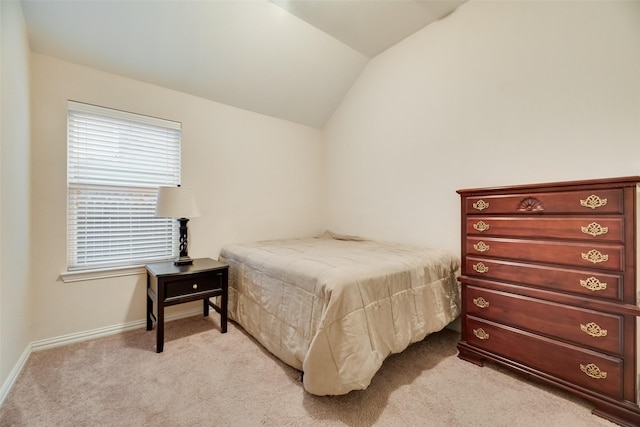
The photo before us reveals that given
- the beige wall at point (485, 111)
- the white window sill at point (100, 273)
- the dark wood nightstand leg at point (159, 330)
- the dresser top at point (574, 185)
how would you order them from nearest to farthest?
1. the dresser top at point (574, 185)
2. the beige wall at point (485, 111)
3. the dark wood nightstand leg at point (159, 330)
4. the white window sill at point (100, 273)

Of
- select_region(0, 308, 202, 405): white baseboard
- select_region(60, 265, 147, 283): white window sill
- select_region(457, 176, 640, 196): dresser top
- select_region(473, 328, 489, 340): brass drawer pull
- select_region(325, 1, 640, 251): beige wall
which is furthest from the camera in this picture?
select_region(60, 265, 147, 283): white window sill

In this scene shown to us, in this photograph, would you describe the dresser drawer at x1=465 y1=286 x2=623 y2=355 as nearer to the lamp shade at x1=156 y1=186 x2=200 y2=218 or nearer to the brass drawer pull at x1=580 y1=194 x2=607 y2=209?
the brass drawer pull at x1=580 y1=194 x2=607 y2=209

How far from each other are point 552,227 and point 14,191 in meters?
3.15

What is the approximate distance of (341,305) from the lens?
140cm

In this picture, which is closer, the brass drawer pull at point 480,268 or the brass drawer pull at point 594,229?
the brass drawer pull at point 594,229

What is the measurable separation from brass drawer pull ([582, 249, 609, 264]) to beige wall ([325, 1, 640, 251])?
2.04 feet

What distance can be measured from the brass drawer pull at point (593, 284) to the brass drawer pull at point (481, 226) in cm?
53

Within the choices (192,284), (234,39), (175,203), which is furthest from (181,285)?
(234,39)

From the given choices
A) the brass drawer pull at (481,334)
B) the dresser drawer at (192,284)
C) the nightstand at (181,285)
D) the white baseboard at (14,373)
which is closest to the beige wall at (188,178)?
the white baseboard at (14,373)

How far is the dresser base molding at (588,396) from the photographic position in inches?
49.9

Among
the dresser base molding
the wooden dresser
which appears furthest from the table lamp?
the dresser base molding

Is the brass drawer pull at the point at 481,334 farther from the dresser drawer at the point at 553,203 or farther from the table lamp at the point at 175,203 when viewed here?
the table lamp at the point at 175,203

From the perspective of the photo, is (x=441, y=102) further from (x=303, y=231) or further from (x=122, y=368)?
(x=122, y=368)

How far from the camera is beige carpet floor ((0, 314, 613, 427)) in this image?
4.32 feet
